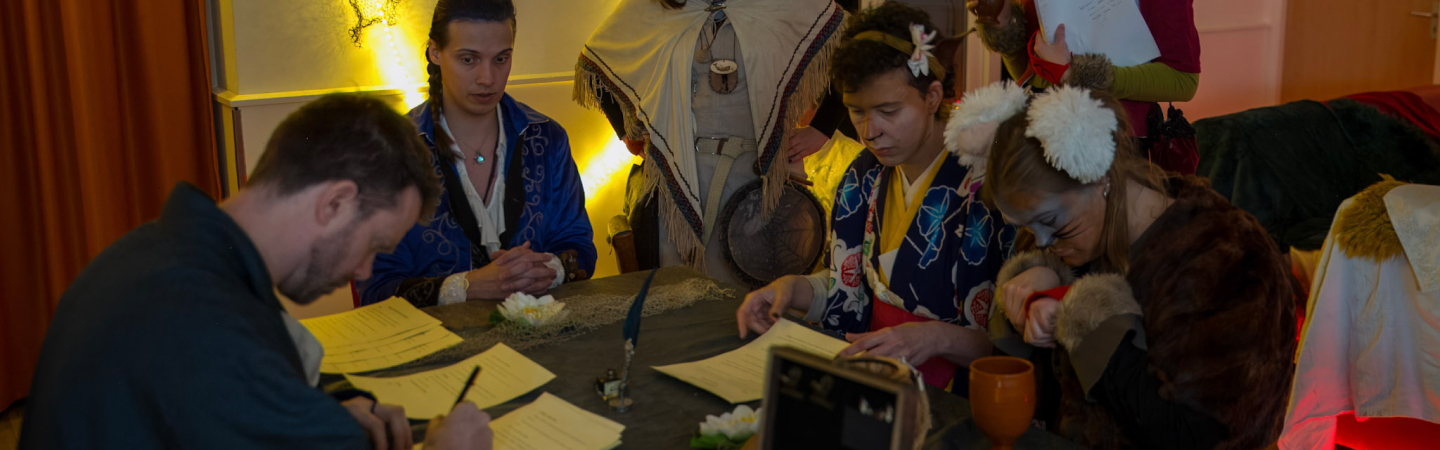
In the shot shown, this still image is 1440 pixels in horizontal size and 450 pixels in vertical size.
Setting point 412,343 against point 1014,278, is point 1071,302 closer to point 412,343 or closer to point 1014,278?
point 1014,278

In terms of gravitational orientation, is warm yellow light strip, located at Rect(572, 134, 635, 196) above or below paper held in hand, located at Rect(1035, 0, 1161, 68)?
below

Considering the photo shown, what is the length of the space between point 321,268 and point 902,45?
1218 millimetres

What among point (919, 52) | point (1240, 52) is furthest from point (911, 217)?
point (1240, 52)

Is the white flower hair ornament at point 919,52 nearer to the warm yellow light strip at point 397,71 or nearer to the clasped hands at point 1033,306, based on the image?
the clasped hands at point 1033,306

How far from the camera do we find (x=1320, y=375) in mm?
2537

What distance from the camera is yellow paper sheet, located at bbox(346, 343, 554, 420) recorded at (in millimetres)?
1456

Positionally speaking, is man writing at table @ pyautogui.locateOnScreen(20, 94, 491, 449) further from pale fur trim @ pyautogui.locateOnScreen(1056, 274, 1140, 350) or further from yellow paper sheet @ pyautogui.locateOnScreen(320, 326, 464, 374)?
pale fur trim @ pyautogui.locateOnScreen(1056, 274, 1140, 350)

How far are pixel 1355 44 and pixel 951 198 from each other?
3652 millimetres

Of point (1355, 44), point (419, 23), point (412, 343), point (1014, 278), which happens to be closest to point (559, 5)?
point (419, 23)

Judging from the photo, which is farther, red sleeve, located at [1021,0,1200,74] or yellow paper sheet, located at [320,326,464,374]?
red sleeve, located at [1021,0,1200,74]

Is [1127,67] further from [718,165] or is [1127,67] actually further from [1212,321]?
[718,165]

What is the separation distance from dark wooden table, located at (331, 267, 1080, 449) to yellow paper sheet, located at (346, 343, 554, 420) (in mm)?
29

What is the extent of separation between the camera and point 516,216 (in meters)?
2.56

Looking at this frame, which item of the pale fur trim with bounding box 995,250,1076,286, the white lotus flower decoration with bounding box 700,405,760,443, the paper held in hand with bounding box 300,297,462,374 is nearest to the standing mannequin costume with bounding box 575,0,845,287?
the paper held in hand with bounding box 300,297,462,374
